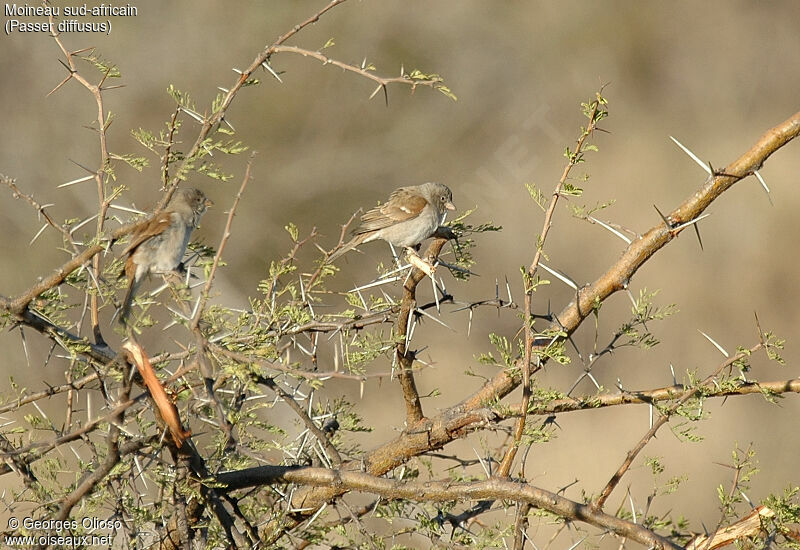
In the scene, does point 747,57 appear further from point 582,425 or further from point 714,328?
point 582,425

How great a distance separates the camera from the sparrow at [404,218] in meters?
4.83

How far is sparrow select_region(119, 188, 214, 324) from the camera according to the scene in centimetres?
331

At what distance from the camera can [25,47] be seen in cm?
1023

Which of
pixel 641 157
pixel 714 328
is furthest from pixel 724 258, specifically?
pixel 641 157

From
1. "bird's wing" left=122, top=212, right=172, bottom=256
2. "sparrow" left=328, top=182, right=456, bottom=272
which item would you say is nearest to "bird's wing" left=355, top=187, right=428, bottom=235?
"sparrow" left=328, top=182, right=456, bottom=272

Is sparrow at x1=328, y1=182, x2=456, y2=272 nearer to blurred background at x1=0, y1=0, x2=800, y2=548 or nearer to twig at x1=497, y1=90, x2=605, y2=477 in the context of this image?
twig at x1=497, y1=90, x2=605, y2=477

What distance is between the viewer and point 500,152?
12.1 m

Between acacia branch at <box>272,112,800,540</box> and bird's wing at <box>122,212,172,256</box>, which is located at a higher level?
bird's wing at <box>122,212,172,256</box>

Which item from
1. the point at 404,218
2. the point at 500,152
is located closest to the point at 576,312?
the point at 404,218

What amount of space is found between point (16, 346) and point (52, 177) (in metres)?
2.20

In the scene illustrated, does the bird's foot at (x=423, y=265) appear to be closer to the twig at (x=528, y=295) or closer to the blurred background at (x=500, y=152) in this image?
the twig at (x=528, y=295)

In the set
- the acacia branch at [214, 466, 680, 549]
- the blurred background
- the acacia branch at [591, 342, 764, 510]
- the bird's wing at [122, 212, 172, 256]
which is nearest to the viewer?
the acacia branch at [214, 466, 680, 549]

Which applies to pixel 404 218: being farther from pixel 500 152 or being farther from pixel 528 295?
pixel 500 152

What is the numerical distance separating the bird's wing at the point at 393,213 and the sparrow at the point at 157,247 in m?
1.32
